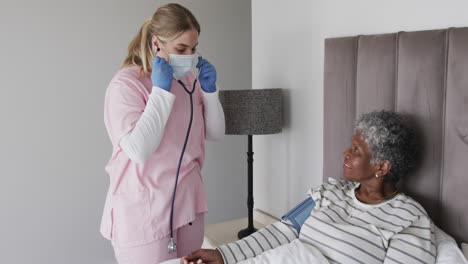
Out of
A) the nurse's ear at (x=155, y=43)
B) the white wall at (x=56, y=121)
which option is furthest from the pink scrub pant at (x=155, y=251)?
the white wall at (x=56, y=121)

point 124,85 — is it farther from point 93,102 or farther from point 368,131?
point 93,102

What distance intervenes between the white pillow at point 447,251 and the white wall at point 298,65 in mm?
664

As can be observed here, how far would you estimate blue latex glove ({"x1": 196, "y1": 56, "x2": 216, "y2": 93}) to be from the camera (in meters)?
1.66

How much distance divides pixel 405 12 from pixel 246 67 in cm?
175

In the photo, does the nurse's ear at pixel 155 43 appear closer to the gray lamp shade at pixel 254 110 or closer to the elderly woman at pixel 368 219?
the gray lamp shade at pixel 254 110

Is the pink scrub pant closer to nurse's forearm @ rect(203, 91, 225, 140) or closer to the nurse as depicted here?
the nurse

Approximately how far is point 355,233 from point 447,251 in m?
Answer: 0.25

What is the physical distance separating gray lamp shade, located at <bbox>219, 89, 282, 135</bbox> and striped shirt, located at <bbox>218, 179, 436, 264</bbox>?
493mm

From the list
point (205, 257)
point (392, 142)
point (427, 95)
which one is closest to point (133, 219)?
point (205, 257)

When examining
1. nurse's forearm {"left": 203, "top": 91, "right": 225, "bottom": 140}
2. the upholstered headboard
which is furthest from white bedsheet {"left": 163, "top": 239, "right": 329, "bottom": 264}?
nurse's forearm {"left": 203, "top": 91, "right": 225, "bottom": 140}

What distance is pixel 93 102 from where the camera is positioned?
104 inches

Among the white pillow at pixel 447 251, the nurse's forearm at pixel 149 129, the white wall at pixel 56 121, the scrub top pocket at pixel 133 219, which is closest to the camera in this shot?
the white pillow at pixel 447 251

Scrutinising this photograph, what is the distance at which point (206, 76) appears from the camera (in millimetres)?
1661

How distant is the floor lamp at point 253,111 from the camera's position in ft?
6.47
